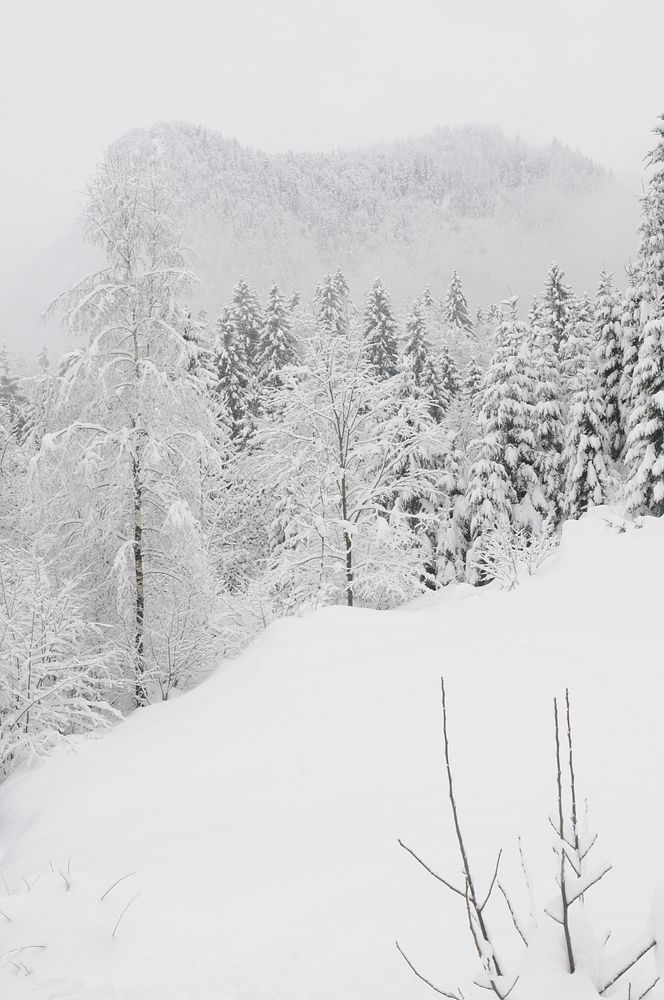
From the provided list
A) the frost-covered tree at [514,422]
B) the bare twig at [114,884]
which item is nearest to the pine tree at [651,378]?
the frost-covered tree at [514,422]

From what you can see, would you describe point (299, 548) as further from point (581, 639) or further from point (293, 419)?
point (581, 639)

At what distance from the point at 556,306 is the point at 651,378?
11.8 m

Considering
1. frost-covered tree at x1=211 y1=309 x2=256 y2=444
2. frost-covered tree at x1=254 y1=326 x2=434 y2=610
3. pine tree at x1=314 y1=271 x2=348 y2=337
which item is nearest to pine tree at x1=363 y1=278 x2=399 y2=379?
pine tree at x1=314 y1=271 x2=348 y2=337

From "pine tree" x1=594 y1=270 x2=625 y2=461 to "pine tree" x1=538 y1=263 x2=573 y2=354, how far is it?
130 inches

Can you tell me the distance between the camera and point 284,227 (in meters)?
138

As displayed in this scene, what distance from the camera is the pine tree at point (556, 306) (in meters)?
27.3

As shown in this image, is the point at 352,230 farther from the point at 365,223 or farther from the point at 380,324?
the point at 380,324

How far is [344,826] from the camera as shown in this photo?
294cm

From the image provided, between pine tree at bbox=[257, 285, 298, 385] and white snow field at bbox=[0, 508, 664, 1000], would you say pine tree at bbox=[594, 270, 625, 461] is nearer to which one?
pine tree at bbox=[257, 285, 298, 385]

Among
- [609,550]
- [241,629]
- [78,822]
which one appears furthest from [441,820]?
[241,629]

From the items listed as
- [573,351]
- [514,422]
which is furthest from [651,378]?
[573,351]

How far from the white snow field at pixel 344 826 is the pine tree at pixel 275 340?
29.2 m

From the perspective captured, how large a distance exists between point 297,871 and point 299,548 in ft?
45.6

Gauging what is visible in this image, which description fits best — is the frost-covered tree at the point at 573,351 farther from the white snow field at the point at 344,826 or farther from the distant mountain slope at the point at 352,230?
the distant mountain slope at the point at 352,230
